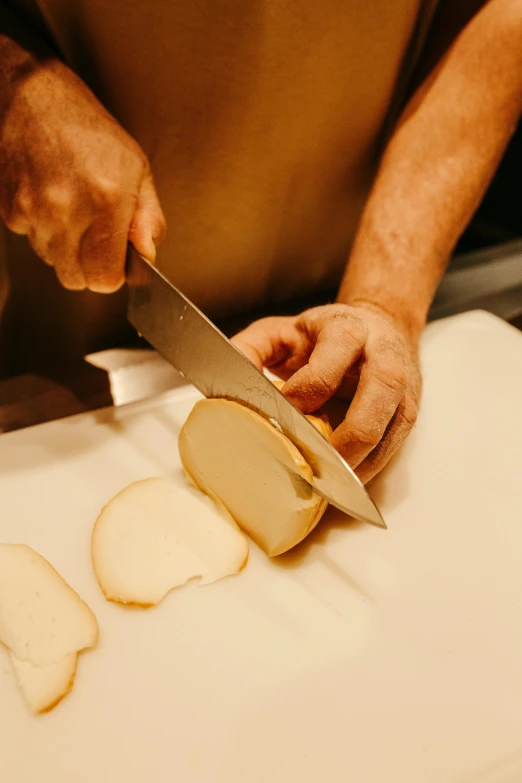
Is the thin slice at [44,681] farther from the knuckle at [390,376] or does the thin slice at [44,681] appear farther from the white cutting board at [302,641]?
the knuckle at [390,376]

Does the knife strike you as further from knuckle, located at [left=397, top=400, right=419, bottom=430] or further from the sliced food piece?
knuckle, located at [left=397, top=400, right=419, bottom=430]

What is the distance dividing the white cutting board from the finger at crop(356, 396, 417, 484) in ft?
0.34

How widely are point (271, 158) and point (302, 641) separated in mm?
908

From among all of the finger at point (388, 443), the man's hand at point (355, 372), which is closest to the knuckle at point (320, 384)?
the man's hand at point (355, 372)

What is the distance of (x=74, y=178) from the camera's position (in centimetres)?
86

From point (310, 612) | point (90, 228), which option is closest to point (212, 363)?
point (90, 228)

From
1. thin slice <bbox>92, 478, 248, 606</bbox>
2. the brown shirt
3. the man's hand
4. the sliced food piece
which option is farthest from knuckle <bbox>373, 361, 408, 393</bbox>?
the brown shirt

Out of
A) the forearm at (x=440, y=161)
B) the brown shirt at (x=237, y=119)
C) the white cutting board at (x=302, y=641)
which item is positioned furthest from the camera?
the forearm at (x=440, y=161)

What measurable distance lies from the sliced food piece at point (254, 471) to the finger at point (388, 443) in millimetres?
86

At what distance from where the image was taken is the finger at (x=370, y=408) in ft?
2.78

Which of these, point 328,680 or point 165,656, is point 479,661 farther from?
point 165,656

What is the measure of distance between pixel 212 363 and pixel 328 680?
475 mm

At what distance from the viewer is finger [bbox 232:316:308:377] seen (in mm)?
1035

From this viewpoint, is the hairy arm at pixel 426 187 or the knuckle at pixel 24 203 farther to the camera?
the hairy arm at pixel 426 187
